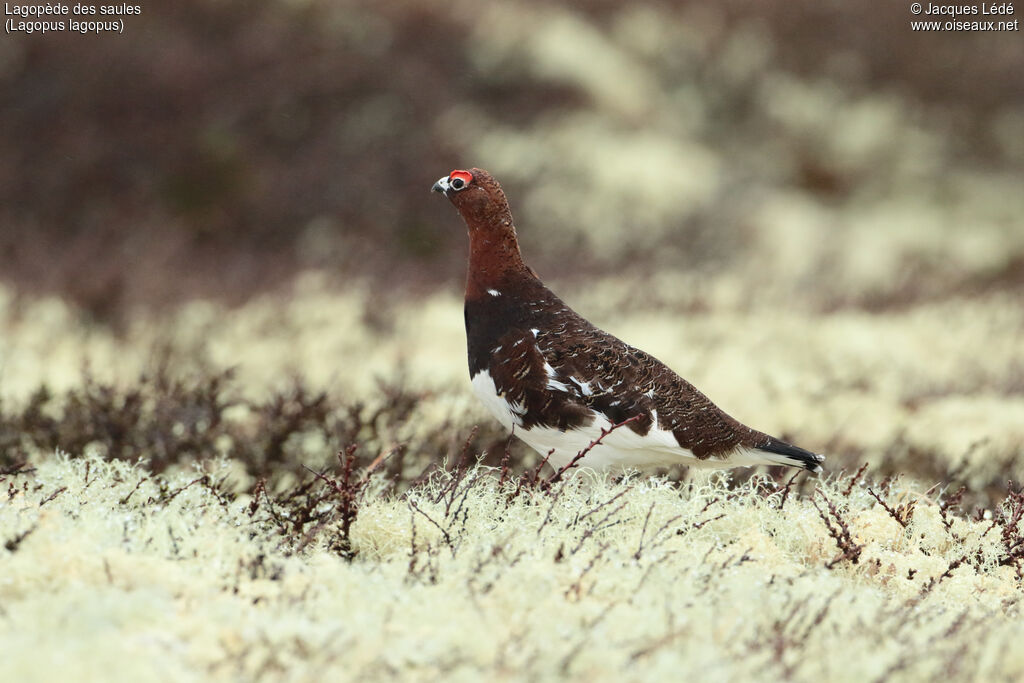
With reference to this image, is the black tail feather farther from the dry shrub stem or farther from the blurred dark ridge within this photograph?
the blurred dark ridge

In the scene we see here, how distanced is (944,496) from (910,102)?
1668 cm

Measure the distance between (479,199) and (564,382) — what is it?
70 cm

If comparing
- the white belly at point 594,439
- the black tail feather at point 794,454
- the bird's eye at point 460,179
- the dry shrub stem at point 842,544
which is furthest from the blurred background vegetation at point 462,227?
the dry shrub stem at point 842,544

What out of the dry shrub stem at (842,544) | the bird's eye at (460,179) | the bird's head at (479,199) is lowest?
the dry shrub stem at (842,544)

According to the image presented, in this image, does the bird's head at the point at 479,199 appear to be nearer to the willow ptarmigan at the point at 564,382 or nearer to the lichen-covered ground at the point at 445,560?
the willow ptarmigan at the point at 564,382

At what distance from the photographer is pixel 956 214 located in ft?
59.3

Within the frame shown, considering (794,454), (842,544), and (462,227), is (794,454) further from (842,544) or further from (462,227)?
(462,227)

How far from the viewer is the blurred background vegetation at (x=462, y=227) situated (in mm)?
6055

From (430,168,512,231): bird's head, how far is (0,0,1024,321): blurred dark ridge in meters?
6.32

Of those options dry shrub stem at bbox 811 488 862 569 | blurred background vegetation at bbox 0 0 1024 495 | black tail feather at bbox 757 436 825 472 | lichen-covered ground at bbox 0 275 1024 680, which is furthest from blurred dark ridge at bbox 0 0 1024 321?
dry shrub stem at bbox 811 488 862 569

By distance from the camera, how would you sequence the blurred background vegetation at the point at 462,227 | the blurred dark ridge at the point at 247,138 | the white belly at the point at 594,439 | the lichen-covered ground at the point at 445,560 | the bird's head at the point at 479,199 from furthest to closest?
the blurred dark ridge at the point at 247,138 → the blurred background vegetation at the point at 462,227 → the bird's head at the point at 479,199 → the white belly at the point at 594,439 → the lichen-covered ground at the point at 445,560

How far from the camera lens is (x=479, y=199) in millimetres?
3684

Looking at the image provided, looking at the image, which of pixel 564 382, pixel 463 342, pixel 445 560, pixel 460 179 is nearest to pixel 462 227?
pixel 463 342

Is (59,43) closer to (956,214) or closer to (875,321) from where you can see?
(875,321)
